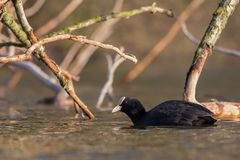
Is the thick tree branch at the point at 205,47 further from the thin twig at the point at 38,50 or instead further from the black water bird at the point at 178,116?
the thin twig at the point at 38,50

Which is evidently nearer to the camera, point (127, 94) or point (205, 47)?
point (205, 47)

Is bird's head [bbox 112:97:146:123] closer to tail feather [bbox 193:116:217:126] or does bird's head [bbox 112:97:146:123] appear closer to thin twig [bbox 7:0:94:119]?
thin twig [bbox 7:0:94:119]

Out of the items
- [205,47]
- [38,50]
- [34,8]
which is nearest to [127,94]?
[34,8]

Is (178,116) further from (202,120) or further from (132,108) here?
(132,108)

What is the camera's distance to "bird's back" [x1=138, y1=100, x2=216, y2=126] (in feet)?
33.9

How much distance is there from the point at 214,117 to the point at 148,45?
12502 millimetres

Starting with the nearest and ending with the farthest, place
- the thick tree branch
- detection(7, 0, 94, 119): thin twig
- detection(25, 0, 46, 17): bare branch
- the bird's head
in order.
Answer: detection(7, 0, 94, 119): thin twig → the bird's head → the thick tree branch → detection(25, 0, 46, 17): bare branch

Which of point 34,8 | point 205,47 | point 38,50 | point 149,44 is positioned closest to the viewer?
point 38,50

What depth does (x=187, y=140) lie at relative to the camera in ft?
29.3

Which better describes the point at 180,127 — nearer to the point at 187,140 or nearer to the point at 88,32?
the point at 187,140

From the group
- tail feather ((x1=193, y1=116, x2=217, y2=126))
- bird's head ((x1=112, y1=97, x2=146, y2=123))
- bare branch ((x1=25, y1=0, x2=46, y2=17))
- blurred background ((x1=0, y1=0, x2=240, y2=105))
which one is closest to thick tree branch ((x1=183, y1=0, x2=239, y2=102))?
bird's head ((x1=112, y1=97, x2=146, y2=123))

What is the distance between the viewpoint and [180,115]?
408 inches

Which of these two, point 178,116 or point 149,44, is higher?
point 149,44

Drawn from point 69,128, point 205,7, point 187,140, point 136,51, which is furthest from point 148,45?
point 187,140
